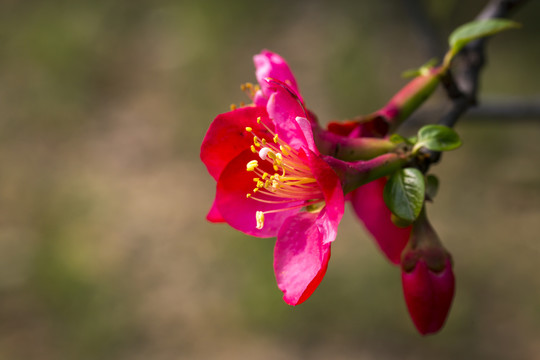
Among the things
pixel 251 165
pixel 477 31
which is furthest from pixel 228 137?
pixel 477 31

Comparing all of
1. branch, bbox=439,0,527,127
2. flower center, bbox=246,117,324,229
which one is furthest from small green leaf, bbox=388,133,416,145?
branch, bbox=439,0,527,127

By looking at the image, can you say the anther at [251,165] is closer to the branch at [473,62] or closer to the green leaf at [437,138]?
the green leaf at [437,138]

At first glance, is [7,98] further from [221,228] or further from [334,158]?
[334,158]

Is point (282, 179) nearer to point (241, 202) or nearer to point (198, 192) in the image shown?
point (241, 202)

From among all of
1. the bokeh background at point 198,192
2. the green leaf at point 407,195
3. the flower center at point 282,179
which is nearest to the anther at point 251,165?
the flower center at point 282,179

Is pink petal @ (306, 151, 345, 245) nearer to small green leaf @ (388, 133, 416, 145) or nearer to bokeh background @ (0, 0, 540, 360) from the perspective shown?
small green leaf @ (388, 133, 416, 145)

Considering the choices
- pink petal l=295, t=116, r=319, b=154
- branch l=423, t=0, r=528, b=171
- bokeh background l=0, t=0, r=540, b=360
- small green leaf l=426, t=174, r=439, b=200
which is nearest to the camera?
pink petal l=295, t=116, r=319, b=154

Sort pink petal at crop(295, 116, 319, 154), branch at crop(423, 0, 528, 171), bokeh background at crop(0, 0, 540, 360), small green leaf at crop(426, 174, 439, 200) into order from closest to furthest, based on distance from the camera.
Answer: pink petal at crop(295, 116, 319, 154)
small green leaf at crop(426, 174, 439, 200)
branch at crop(423, 0, 528, 171)
bokeh background at crop(0, 0, 540, 360)
